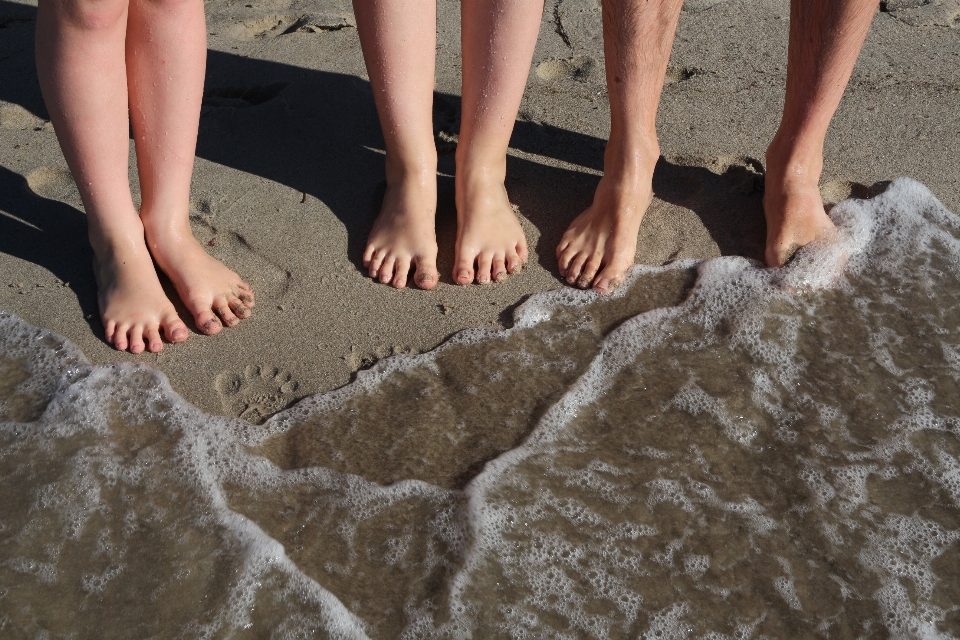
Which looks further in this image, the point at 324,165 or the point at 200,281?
the point at 324,165

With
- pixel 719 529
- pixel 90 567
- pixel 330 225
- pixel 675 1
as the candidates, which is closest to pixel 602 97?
pixel 675 1

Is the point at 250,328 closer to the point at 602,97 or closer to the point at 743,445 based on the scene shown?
the point at 743,445

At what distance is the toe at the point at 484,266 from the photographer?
2152 mm

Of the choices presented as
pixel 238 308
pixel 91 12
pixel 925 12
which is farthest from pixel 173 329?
pixel 925 12

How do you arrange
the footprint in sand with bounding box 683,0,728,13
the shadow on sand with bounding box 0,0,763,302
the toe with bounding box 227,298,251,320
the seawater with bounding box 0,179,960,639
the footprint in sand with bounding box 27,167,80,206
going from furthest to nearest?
the footprint in sand with bounding box 683,0,728,13 < the footprint in sand with bounding box 27,167,80,206 < the shadow on sand with bounding box 0,0,763,302 < the toe with bounding box 227,298,251,320 < the seawater with bounding box 0,179,960,639

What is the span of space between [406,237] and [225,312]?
0.52 m

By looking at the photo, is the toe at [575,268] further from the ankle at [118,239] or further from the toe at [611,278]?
Result: the ankle at [118,239]

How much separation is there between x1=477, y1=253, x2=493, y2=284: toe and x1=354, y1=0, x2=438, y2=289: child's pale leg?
123 mm

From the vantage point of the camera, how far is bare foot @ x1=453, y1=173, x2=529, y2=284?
7.07 feet

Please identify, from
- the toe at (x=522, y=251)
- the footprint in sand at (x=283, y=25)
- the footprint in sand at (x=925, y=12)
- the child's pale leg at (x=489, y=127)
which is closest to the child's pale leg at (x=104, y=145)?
the child's pale leg at (x=489, y=127)

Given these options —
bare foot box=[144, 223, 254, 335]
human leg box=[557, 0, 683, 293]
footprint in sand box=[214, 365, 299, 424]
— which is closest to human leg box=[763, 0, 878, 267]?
human leg box=[557, 0, 683, 293]

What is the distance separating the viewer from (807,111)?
6.84 feet

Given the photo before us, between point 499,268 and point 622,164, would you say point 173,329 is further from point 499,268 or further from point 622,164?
point 622,164

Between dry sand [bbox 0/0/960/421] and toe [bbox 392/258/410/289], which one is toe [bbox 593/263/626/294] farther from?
toe [bbox 392/258/410/289]
